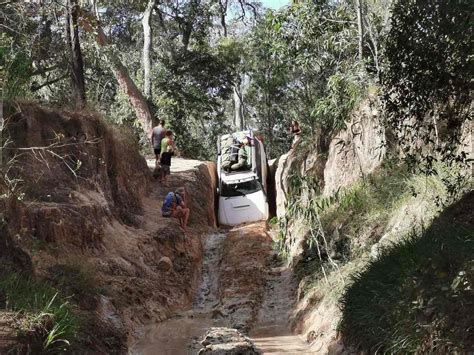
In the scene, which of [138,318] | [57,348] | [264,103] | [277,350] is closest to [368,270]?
[277,350]

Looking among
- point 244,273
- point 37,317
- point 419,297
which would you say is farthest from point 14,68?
point 419,297

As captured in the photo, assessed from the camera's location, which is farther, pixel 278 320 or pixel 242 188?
pixel 242 188

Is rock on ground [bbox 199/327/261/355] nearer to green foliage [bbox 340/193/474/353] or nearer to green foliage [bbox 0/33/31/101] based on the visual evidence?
green foliage [bbox 340/193/474/353]

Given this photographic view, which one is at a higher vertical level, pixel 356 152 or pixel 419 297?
pixel 356 152

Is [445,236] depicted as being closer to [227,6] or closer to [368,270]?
[368,270]

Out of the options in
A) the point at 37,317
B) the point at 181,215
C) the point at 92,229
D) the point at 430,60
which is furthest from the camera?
the point at 181,215

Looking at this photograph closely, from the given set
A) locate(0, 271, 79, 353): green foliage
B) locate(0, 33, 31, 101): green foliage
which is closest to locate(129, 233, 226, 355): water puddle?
locate(0, 271, 79, 353): green foliage

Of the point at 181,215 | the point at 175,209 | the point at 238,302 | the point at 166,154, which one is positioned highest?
the point at 166,154

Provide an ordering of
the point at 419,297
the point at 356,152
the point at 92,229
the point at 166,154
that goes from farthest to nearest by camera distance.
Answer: the point at 166,154 → the point at 356,152 → the point at 92,229 → the point at 419,297

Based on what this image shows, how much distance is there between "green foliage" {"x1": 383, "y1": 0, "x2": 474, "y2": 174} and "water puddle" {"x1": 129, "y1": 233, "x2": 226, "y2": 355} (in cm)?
513

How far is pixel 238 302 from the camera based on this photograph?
1263cm

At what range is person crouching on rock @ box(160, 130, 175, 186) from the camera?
61.8ft

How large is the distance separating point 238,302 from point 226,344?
13.2 feet

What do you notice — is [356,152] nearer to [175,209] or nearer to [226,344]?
[175,209]
